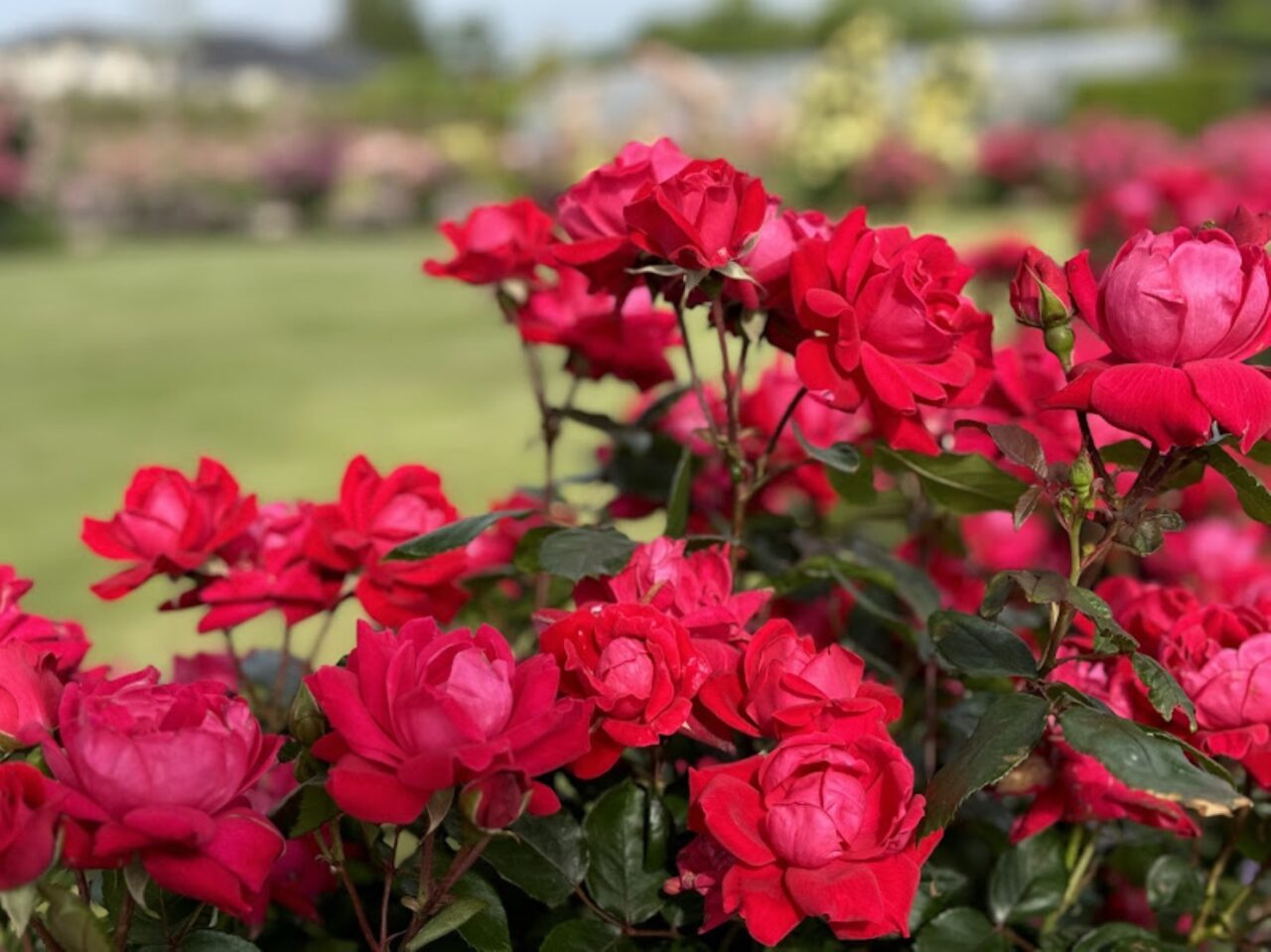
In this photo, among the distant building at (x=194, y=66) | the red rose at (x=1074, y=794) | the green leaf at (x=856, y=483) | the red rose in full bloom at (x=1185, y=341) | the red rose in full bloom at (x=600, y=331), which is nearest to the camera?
the red rose in full bloom at (x=1185, y=341)

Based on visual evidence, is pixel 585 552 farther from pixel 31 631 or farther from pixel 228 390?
pixel 228 390

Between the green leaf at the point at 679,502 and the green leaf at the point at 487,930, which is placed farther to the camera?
the green leaf at the point at 679,502

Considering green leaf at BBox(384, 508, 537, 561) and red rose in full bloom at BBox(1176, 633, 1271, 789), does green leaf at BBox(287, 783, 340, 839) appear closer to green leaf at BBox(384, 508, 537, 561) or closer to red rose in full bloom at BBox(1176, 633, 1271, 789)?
green leaf at BBox(384, 508, 537, 561)

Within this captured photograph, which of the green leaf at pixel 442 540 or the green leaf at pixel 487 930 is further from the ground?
the green leaf at pixel 442 540

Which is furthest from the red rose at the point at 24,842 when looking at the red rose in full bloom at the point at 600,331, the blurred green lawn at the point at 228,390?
the blurred green lawn at the point at 228,390

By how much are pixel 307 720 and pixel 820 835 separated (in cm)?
20

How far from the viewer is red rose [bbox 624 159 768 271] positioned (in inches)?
25.6

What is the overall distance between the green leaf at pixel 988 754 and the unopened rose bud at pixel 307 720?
239 mm

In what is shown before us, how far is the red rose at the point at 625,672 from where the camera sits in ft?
1.86

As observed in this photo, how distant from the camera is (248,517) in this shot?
0.77m

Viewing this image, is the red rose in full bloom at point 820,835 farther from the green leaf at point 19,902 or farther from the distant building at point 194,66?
the distant building at point 194,66

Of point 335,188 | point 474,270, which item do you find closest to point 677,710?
point 474,270

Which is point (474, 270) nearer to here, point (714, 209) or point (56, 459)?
point (714, 209)

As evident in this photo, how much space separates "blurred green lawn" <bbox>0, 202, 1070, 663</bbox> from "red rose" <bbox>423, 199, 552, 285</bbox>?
216 millimetres
